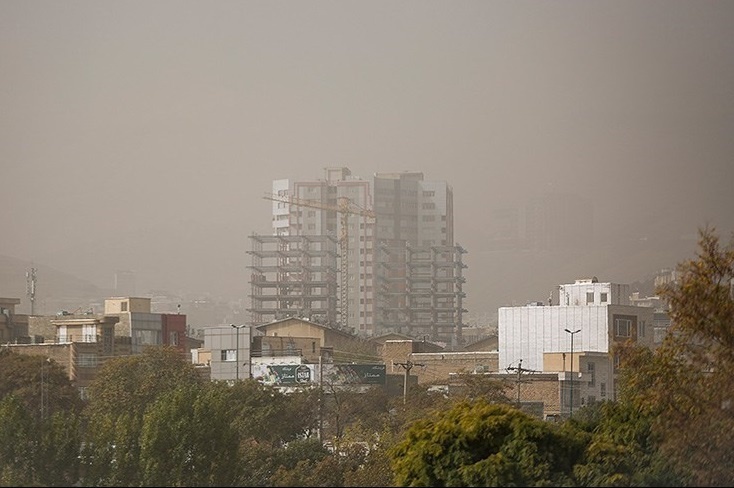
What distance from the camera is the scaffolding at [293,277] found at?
151875 millimetres

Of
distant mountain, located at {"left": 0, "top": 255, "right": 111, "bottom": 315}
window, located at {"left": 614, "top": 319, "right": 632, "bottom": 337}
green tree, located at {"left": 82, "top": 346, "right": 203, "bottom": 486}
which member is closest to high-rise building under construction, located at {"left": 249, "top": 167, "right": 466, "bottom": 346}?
distant mountain, located at {"left": 0, "top": 255, "right": 111, "bottom": 315}

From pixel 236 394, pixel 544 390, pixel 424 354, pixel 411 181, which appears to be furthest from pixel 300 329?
pixel 411 181

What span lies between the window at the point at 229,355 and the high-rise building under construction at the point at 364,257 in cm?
6631

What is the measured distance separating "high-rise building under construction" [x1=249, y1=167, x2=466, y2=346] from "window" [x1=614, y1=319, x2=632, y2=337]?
6050 centimetres

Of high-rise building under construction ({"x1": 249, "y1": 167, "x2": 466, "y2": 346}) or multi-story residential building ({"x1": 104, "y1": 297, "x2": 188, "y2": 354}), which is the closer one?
multi-story residential building ({"x1": 104, "y1": 297, "x2": 188, "y2": 354})

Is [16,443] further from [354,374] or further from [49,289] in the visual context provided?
[49,289]

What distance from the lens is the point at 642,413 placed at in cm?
2827

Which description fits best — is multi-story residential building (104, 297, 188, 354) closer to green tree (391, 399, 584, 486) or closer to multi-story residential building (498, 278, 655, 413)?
multi-story residential building (498, 278, 655, 413)

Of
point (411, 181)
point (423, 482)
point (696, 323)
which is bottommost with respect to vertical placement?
point (423, 482)

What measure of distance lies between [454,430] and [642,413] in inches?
177

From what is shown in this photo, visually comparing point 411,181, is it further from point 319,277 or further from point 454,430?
point 454,430

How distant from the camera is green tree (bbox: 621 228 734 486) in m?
25.1

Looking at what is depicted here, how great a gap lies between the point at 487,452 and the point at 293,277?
132 meters

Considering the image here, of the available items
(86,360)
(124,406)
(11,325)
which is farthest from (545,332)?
(124,406)
